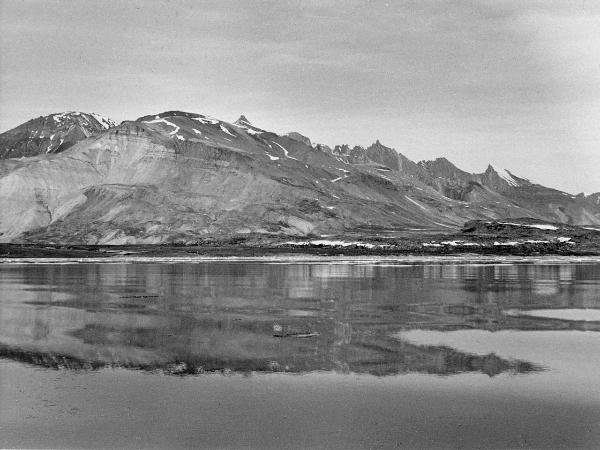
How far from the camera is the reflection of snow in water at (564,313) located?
35744mm

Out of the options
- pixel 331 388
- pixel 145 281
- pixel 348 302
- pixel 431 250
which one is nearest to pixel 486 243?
pixel 431 250

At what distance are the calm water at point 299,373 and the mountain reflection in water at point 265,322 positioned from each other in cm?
12

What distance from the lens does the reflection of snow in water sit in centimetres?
3574

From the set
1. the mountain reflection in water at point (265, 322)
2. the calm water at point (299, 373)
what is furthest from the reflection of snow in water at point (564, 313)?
the mountain reflection in water at point (265, 322)

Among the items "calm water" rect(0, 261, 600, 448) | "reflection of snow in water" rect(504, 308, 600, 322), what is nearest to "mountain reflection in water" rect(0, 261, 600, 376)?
"calm water" rect(0, 261, 600, 448)

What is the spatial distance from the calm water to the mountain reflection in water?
0.12m

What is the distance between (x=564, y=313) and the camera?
3791cm

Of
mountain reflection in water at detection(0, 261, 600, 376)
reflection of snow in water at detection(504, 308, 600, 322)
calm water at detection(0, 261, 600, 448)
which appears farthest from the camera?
reflection of snow in water at detection(504, 308, 600, 322)

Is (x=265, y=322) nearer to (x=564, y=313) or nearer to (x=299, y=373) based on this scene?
(x=299, y=373)

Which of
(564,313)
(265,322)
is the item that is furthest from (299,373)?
(564,313)

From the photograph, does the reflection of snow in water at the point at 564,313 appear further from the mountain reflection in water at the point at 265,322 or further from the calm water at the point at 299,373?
the mountain reflection in water at the point at 265,322

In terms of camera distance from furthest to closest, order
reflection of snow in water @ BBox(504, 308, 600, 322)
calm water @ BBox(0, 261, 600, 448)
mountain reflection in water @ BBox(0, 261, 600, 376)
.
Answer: reflection of snow in water @ BBox(504, 308, 600, 322) → mountain reflection in water @ BBox(0, 261, 600, 376) → calm water @ BBox(0, 261, 600, 448)

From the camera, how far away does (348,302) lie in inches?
1686

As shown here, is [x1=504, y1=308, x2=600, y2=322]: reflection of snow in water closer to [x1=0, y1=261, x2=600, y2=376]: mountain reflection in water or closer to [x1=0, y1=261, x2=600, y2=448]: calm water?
[x1=0, y1=261, x2=600, y2=448]: calm water
